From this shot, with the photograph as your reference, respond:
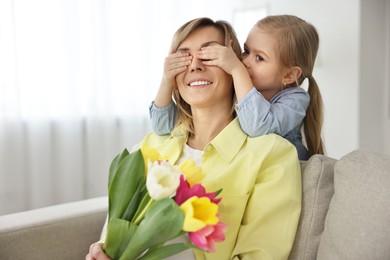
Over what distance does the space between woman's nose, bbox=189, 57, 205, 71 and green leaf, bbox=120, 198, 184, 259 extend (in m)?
0.65

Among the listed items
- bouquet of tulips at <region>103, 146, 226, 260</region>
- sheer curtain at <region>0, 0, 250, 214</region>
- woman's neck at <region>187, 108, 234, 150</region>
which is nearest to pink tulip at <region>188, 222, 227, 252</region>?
bouquet of tulips at <region>103, 146, 226, 260</region>

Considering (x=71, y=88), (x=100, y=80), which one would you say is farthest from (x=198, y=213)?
(x=100, y=80)

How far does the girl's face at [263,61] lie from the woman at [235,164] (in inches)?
2.5

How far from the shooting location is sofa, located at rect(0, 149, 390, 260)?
3.38 ft

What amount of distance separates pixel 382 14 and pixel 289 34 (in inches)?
96.7

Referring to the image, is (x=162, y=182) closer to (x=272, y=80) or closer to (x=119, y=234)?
(x=119, y=234)

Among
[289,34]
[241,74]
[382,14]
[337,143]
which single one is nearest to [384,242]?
[241,74]

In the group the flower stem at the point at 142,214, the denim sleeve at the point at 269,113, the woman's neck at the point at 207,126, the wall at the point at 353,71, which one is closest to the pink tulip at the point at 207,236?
the flower stem at the point at 142,214

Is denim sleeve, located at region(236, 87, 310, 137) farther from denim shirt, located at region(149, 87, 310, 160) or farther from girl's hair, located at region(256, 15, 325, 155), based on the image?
girl's hair, located at region(256, 15, 325, 155)

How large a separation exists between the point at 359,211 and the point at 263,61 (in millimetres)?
601

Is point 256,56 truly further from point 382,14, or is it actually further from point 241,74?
point 382,14

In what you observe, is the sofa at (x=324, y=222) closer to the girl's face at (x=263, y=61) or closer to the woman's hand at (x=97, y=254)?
the girl's face at (x=263, y=61)

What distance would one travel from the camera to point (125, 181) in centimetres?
90

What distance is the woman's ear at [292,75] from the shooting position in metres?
1.48
